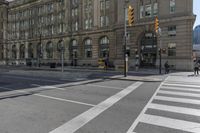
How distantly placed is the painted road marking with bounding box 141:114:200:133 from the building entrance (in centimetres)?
3494

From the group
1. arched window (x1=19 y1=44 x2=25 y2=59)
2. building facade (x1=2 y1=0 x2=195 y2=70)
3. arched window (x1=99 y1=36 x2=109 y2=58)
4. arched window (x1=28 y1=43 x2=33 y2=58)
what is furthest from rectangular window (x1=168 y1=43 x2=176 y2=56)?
arched window (x1=19 y1=44 x2=25 y2=59)

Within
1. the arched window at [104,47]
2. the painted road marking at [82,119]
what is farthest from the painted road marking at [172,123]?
the arched window at [104,47]

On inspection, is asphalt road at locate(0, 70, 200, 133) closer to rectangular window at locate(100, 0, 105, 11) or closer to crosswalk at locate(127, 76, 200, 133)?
crosswalk at locate(127, 76, 200, 133)

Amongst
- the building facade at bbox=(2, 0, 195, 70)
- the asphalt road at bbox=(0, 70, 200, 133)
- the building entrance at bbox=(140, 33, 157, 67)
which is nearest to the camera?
the asphalt road at bbox=(0, 70, 200, 133)

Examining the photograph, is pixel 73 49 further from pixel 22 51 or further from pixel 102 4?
pixel 22 51

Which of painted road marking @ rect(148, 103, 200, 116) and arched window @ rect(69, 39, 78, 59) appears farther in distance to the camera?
arched window @ rect(69, 39, 78, 59)

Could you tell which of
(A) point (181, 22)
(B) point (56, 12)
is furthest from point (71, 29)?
(A) point (181, 22)

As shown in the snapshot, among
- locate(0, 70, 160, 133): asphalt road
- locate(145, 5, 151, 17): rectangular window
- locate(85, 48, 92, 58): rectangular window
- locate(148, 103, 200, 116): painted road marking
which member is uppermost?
locate(145, 5, 151, 17): rectangular window

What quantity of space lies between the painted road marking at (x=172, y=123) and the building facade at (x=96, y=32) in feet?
86.1

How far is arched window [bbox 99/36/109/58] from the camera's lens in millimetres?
50312

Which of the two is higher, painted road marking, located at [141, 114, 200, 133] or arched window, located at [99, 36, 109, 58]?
arched window, located at [99, 36, 109, 58]

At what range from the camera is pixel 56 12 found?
62.8 metres

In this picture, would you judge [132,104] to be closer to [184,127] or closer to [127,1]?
[184,127]

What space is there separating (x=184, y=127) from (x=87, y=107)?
3.88m
